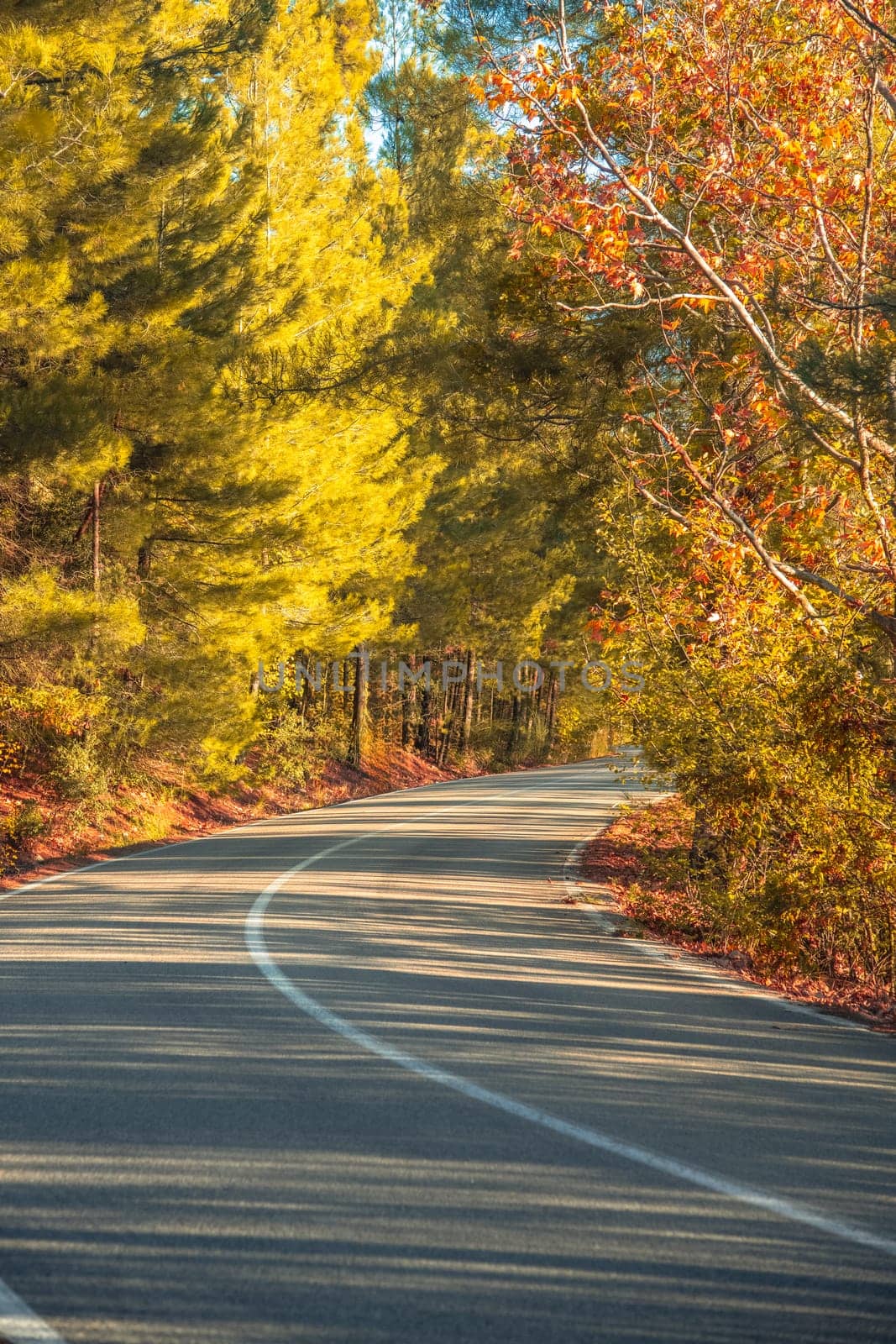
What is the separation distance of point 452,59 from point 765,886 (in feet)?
36.8

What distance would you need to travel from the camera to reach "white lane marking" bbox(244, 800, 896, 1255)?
4.54 meters

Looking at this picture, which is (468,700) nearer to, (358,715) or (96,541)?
(358,715)

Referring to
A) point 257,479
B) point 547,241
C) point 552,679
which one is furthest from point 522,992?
point 552,679

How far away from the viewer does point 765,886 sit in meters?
11.1

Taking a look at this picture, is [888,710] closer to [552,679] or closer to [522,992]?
[522,992]

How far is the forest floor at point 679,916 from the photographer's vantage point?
946 cm

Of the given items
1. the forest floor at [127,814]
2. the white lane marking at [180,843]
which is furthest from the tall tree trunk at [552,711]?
the forest floor at [127,814]

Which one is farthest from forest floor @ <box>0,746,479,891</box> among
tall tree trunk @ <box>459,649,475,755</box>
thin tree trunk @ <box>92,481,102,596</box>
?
tall tree trunk @ <box>459,649,475,755</box>

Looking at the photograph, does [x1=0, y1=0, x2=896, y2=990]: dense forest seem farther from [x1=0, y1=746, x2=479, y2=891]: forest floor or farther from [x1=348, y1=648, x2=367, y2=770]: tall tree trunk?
[x1=348, y1=648, x2=367, y2=770]: tall tree trunk

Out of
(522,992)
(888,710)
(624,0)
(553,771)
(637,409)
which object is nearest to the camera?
(522,992)

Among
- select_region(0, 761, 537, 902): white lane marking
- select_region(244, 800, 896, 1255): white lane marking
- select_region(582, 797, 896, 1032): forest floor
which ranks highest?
select_region(244, 800, 896, 1255): white lane marking

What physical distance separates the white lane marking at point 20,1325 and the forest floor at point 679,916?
606cm

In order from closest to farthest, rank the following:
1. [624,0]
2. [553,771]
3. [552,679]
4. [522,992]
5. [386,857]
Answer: [522,992], [624,0], [386,857], [553,771], [552,679]

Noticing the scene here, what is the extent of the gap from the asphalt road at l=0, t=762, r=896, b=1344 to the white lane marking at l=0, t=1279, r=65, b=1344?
0.01 m
